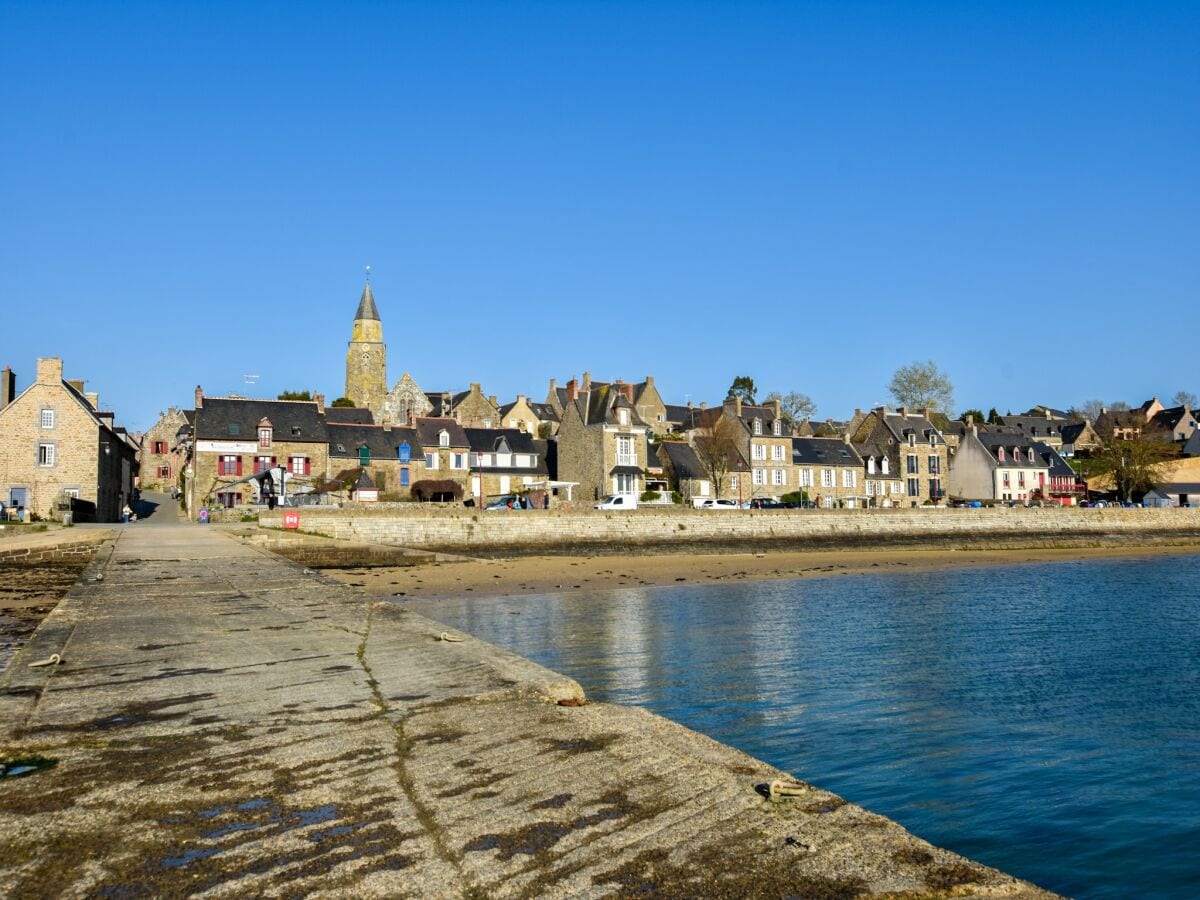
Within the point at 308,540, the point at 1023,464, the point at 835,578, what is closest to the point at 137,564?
the point at 308,540

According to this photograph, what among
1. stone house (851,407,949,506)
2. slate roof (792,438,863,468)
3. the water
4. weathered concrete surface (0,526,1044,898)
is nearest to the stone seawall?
stone house (851,407,949,506)

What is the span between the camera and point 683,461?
76312 millimetres

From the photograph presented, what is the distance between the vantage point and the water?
8836 mm

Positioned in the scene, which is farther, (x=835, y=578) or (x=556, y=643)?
(x=835, y=578)

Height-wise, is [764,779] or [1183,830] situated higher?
[764,779]

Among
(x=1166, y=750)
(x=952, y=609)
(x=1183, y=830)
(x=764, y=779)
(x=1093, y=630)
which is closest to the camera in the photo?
(x=764, y=779)

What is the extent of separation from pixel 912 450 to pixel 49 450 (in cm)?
6354

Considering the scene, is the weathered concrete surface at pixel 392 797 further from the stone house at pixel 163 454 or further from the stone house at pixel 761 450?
the stone house at pixel 163 454

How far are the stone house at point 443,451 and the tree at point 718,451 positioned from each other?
18.4m

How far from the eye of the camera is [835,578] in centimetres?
3912

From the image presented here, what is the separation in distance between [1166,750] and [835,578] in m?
27.5

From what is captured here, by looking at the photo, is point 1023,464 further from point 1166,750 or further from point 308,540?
point 1166,750

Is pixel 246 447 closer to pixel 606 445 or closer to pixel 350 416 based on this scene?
pixel 350 416

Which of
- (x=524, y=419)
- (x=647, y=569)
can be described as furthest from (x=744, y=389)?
(x=647, y=569)
